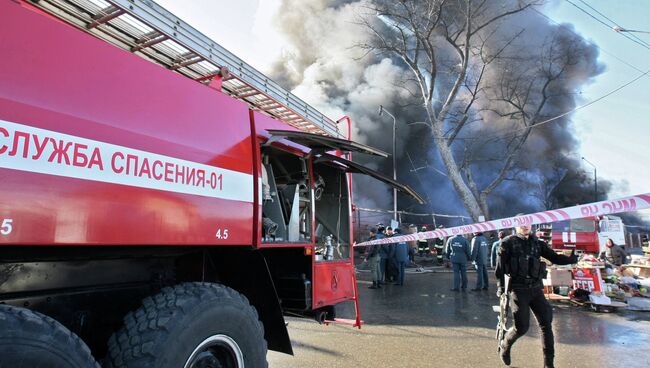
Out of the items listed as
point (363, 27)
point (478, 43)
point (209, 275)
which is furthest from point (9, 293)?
point (478, 43)

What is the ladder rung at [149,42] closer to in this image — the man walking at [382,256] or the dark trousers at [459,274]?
the man walking at [382,256]

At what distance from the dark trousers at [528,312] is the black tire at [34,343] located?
3.92 meters

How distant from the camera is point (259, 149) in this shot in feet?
9.39

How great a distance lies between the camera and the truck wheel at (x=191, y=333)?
79.0 inches

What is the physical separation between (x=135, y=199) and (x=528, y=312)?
3.91m

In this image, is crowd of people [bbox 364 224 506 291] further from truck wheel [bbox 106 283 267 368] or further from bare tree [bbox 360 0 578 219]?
bare tree [bbox 360 0 578 219]

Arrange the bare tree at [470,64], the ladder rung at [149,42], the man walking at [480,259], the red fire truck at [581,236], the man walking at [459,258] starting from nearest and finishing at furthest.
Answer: the ladder rung at [149,42]
the man walking at [459,258]
the man walking at [480,259]
the red fire truck at [581,236]
the bare tree at [470,64]

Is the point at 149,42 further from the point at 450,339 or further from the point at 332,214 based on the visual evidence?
the point at 450,339

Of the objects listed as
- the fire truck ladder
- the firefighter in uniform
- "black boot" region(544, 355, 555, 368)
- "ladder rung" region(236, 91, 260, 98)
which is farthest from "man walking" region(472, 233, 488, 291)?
"ladder rung" region(236, 91, 260, 98)

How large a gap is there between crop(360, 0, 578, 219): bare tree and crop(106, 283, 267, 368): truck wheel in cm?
1818

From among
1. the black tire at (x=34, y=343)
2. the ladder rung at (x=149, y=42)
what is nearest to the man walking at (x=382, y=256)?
the ladder rung at (x=149, y=42)

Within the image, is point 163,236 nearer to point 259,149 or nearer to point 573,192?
point 259,149

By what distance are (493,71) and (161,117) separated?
2576 centimetres

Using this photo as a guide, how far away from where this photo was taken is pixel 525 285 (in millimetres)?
4211
